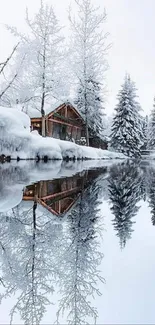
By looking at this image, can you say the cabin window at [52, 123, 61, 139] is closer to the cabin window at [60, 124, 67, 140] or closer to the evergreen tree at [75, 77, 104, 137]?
the cabin window at [60, 124, 67, 140]

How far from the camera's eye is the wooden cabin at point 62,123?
31.0m

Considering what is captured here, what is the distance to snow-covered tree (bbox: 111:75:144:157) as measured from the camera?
4394 cm

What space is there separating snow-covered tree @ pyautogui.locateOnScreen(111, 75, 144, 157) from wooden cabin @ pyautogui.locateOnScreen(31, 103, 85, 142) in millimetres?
5951

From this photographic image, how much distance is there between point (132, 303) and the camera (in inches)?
59.5

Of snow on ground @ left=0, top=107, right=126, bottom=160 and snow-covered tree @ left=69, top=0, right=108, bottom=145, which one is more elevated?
snow-covered tree @ left=69, top=0, right=108, bottom=145

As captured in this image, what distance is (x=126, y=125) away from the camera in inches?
1727

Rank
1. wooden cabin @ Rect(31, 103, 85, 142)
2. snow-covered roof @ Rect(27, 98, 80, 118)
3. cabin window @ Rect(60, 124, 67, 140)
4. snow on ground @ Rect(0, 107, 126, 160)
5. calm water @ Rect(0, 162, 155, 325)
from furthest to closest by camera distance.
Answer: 1. cabin window @ Rect(60, 124, 67, 140)
2. wooden cabin @ Rect(31, 103, 85, 142)
3. snow-covered roof @ Rect(27, 98, 80, 118)
4. snow on ground @ Rect(0, 107, 126, 160)
5. calm water @ Rect(0, 162, 155, 325)

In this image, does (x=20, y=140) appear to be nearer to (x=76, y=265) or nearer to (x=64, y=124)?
(x=76, y=265)

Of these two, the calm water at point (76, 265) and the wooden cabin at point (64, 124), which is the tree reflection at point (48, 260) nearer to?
the calm water at point (76, 265)

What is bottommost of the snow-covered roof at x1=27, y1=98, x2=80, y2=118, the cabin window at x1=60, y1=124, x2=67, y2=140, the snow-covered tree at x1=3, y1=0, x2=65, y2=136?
the cabin window at x1=60, y1=124, x2=67, y2=140

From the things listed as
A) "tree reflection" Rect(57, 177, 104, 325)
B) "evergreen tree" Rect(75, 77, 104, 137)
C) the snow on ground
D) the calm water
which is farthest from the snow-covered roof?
"tree reflection" Rect(57, 177, 104, 325)

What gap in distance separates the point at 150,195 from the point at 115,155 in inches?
1228

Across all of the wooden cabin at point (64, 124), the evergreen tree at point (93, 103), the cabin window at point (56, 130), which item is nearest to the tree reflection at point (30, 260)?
the wooden cabin at point (64, 124)

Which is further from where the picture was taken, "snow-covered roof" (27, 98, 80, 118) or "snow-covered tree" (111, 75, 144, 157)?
"snow-covered tree" (111, 75, 144, 157)
